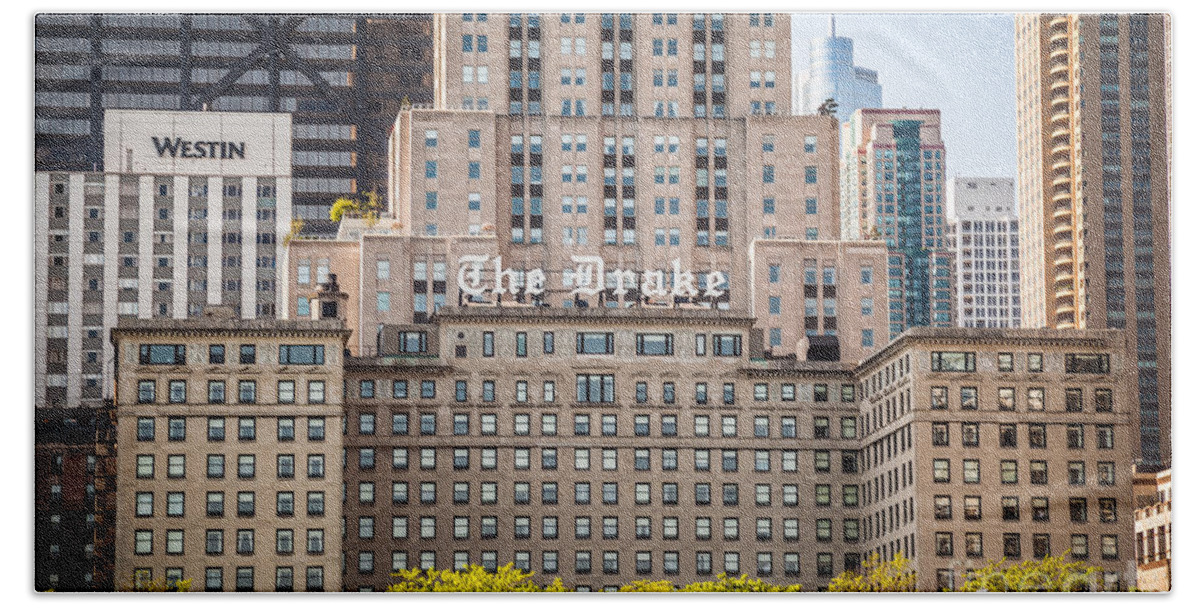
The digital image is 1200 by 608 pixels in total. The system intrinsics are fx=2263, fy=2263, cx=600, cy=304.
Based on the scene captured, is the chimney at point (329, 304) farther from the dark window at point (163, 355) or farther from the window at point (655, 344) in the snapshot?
the window at point (655, 344)

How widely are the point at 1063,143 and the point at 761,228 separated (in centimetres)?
1025

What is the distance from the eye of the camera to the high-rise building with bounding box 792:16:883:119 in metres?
68.3

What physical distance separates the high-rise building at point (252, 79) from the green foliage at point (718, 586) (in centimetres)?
1613

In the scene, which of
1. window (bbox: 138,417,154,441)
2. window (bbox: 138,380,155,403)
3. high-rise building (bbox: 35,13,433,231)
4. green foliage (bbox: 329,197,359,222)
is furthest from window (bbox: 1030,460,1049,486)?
window (bbox: 138,380,155,403)

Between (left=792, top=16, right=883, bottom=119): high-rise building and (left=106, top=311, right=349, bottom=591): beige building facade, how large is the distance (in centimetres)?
1713

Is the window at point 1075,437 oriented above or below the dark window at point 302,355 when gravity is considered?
below

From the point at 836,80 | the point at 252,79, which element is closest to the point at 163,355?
the point at 252,79

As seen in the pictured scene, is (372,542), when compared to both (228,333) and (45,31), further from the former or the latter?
(45,31)

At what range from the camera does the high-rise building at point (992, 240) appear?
71625 millimetres

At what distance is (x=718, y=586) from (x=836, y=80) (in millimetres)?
16455

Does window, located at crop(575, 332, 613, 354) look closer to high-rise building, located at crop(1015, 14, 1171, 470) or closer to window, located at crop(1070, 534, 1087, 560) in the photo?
high-rise building, located at crop(1015, 14, 1171, 470)

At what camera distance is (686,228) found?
75125 mm

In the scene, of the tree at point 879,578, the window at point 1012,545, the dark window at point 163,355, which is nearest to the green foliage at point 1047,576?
the window at point 1012,545

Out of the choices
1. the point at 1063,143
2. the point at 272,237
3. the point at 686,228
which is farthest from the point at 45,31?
the point at 1063,143
